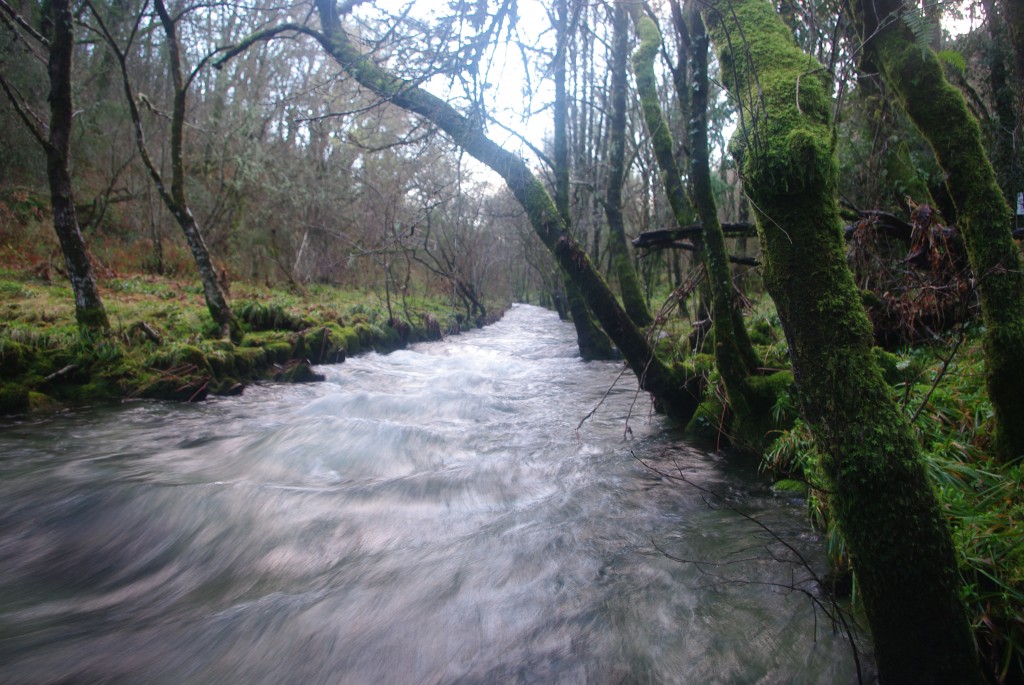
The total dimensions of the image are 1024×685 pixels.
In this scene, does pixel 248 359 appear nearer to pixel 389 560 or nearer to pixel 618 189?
pixel 389 560

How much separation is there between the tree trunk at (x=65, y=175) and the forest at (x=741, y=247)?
0.04m

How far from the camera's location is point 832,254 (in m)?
2.03

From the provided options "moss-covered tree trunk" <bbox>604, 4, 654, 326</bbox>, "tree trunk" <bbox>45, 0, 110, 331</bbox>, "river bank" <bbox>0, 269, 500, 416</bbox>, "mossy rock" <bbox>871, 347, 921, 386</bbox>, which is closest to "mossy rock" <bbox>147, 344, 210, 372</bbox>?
"river bank" <bbox>0, 269, 500, 416</bbox>

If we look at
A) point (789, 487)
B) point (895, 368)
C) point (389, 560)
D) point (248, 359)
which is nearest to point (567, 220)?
point (895, 368)

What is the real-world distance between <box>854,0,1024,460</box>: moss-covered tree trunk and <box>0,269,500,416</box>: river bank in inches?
360

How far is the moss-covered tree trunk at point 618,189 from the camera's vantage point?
923 cm

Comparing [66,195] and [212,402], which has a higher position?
[66,195]

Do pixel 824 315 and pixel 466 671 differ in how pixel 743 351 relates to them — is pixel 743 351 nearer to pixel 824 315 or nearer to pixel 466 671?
pixel 824 315

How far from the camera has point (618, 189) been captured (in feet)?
35.4

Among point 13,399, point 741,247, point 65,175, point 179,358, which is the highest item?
point 65,175

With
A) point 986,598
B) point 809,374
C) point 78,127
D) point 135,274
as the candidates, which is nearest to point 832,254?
point 809,374

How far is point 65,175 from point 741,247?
12491mm

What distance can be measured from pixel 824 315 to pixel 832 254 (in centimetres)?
25

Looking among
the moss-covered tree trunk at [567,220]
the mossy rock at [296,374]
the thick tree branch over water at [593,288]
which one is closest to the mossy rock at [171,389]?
the mossy rock at [296,374]
